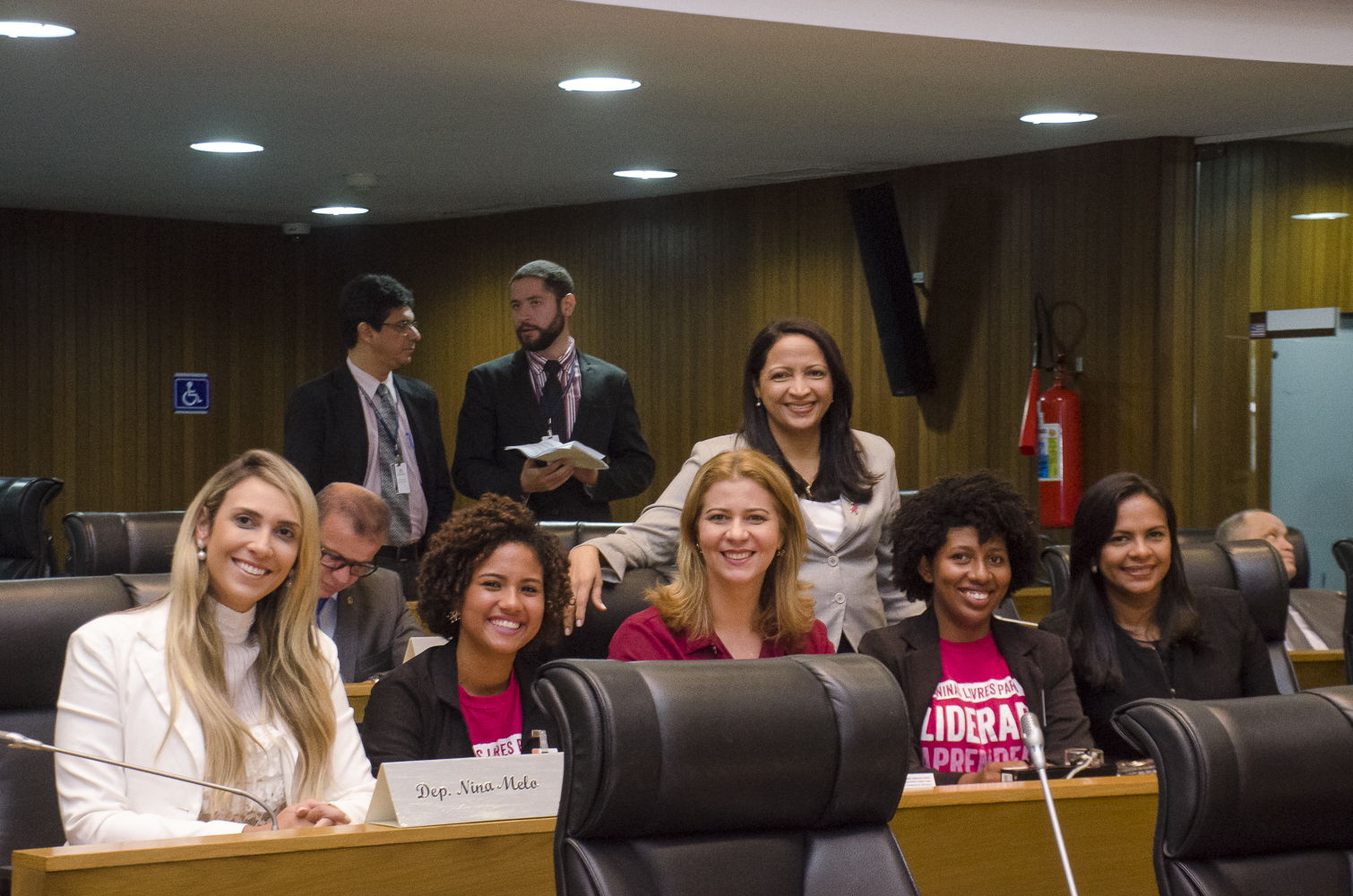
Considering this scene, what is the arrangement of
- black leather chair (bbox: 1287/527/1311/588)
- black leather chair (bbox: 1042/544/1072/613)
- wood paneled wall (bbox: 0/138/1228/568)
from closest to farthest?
black leather chair (bbox: 1042/544/1072/613) < black leather chair (bbox: 1287/527/1311/588) < wood paneled wall (bbox: 0/138/1228/568)

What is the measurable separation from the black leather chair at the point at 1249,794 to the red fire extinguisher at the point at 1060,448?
4.91 m

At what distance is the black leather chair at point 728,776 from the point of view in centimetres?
181

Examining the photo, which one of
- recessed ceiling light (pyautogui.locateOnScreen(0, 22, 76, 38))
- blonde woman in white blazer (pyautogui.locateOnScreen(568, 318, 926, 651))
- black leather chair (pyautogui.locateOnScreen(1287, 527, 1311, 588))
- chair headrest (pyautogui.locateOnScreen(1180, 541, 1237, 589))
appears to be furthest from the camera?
black leather chair (pyautogui.locateOnScreen(1287, 527, 1311, 588))

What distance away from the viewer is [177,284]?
9781mm

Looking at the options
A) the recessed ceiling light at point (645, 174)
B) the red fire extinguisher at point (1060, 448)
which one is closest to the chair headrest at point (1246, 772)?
the red fire extinguisher at point (1060, 448)

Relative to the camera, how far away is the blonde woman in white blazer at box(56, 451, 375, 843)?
2.45m

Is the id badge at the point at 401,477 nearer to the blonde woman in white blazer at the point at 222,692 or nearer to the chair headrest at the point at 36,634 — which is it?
the chair headrest at the point at 36,634

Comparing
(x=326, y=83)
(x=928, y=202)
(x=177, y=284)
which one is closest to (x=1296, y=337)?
(x=928, y=202)

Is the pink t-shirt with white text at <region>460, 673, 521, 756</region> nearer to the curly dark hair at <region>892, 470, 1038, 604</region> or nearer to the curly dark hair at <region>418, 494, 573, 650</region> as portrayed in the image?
the curly dark hair at <region>418, 494, 573, 650</region>

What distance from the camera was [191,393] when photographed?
9.79 meters

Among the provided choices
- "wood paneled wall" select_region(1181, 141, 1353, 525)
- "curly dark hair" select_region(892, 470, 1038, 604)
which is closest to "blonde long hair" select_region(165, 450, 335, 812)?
"curly dark hair" select_region(892, 470, 1038, 604)

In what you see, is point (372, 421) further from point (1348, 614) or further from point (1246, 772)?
point (1246, 772)

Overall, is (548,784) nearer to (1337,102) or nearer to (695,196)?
(1337,102)

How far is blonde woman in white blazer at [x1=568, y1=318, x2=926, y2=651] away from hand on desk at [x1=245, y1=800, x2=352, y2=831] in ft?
3.22
